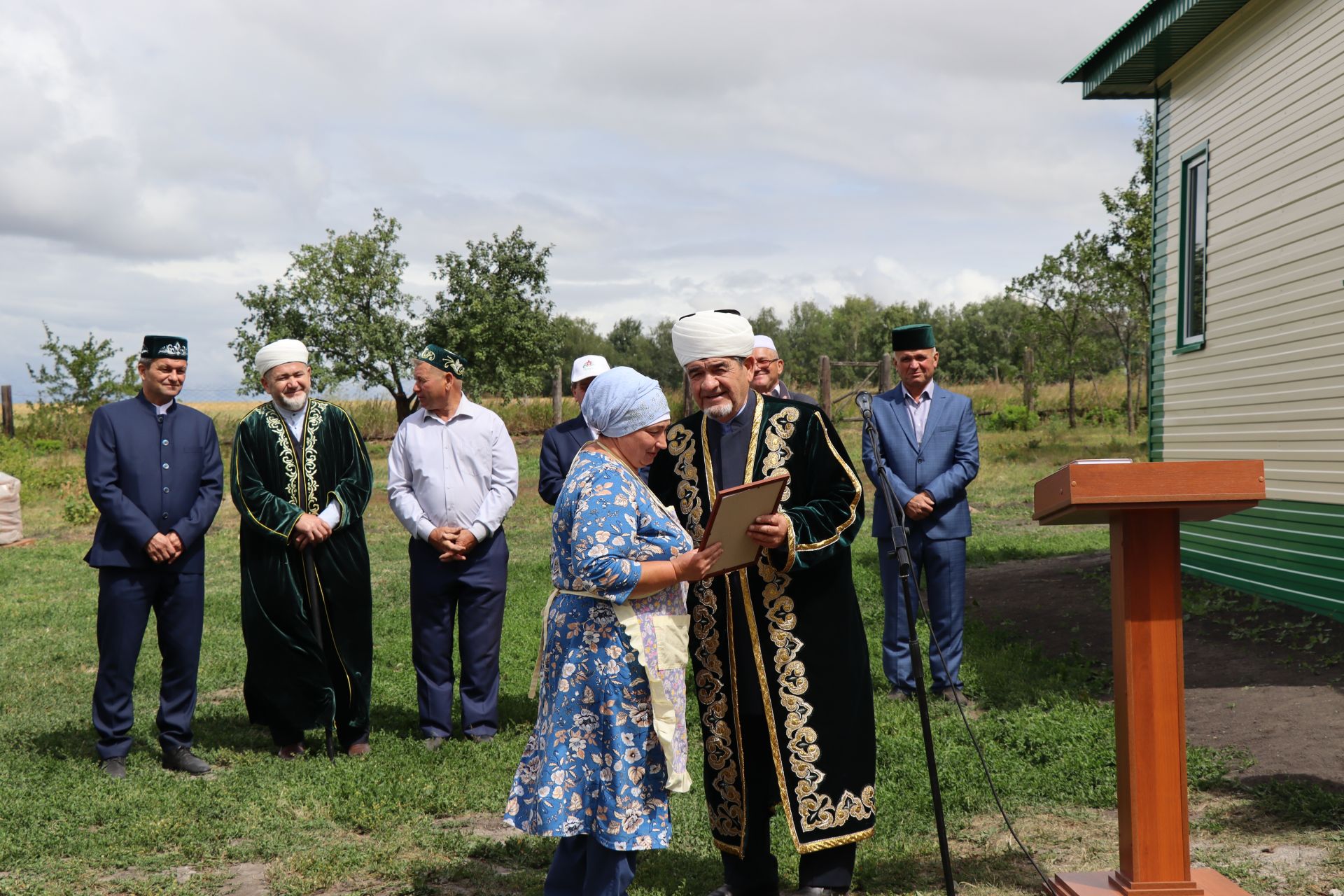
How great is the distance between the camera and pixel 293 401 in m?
6.56

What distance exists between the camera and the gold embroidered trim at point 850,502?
4.23 meters

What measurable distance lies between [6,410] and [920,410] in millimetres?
28241

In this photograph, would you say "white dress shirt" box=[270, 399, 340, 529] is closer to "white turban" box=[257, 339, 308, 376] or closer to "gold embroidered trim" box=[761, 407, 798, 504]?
"white turban" box=[257, 339, 308, 376]

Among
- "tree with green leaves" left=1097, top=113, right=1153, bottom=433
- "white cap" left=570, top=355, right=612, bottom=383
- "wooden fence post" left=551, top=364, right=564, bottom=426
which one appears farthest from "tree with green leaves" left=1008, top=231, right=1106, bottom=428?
"white cap" left=570, top=355, right=612, bottom=383

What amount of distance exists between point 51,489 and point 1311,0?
21521 mm

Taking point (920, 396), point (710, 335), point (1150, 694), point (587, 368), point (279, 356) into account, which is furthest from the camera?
point (920, 396)

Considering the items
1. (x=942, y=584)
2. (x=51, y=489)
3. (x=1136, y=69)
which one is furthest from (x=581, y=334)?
(x=942, y=584)

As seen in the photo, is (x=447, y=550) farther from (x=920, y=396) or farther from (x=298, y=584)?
(x=920, y=396)

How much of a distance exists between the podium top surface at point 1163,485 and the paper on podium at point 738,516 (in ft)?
2.96

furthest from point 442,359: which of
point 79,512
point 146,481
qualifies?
point 79,512

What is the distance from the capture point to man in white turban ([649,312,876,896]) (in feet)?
13.9

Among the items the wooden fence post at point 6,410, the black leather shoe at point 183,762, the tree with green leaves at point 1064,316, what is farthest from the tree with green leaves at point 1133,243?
the wooden fence post at point 6,410

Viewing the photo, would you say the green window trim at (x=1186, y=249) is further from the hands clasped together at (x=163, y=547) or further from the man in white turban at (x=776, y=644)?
the hands clasped together at (x=163, y=547)

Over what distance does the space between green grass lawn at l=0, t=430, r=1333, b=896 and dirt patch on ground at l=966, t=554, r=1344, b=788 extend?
423 millimetres
